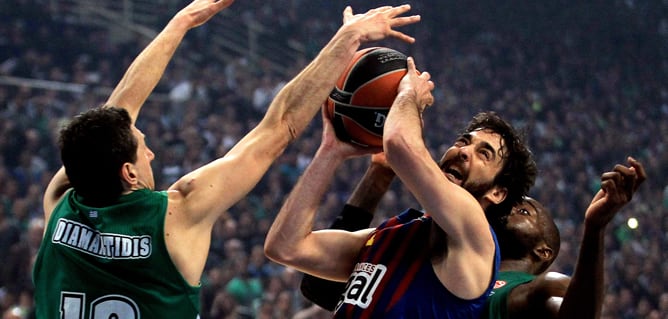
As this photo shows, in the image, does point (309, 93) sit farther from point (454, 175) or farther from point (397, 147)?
point (454, 175)

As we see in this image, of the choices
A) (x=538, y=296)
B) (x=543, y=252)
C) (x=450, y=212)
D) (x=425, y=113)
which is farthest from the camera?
(x=425, y=113)

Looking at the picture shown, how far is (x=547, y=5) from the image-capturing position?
701 inches

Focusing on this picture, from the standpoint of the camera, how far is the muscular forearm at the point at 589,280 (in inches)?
94.9

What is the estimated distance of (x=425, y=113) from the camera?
13531 millimetres

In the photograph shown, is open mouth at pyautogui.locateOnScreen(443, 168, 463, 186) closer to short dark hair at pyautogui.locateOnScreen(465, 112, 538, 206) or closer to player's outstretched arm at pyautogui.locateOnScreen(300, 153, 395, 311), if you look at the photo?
short dark hair at pyautogui.locateOnScreen(465, 112, 538, 206)

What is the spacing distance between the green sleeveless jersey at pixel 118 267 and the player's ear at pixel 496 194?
1.06 metres

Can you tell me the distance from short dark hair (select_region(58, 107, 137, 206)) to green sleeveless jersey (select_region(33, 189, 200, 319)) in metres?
0.05

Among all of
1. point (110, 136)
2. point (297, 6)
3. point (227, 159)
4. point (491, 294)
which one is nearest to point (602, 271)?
point (491, 294)

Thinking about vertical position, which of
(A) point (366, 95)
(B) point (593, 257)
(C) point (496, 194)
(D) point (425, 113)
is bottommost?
(D) point (425, 113)

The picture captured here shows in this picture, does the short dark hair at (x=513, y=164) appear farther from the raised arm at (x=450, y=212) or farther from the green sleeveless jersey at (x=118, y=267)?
the green sleeveless jersey at (x=118, y=267)

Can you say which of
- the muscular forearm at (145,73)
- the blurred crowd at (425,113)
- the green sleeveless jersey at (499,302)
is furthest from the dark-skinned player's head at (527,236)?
the blurred crowd at (425,113)

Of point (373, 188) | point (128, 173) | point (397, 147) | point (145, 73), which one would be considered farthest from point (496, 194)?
point (145, 73)

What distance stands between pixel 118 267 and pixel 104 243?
0.29 ft

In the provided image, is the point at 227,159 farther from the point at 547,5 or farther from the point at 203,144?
the point at 547,5
